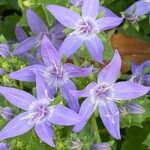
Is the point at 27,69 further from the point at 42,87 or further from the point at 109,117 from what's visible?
the point at 109,117

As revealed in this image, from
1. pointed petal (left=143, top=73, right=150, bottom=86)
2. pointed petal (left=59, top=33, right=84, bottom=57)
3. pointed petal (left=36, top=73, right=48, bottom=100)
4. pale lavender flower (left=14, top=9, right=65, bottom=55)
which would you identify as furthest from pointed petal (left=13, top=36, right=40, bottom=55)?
pointed petal (left=143, top=73, right=150, bottom=86)

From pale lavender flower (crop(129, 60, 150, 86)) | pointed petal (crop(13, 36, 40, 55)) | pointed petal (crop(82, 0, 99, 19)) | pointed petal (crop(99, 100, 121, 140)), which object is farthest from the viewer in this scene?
pale lavender flower (crop(129, 60, 150, 86))

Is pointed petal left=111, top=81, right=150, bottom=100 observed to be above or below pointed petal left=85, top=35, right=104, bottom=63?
below

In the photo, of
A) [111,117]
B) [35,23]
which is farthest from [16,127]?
[35,23]

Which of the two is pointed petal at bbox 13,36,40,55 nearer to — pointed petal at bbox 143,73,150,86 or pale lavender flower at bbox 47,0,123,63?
pale lavender flower at bbox 47,0,123,63

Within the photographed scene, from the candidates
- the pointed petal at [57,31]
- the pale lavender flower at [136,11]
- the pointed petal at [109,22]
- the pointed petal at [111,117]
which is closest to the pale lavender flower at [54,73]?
the pointed petal at [111,117]

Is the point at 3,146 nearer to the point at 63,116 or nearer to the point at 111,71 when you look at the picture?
the point at 63,116

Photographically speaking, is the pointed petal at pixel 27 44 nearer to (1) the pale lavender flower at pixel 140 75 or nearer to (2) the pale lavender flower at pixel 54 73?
(2) the pale lavender flower at pixel 54 73

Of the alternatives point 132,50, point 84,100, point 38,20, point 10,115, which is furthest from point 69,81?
point 132,50
